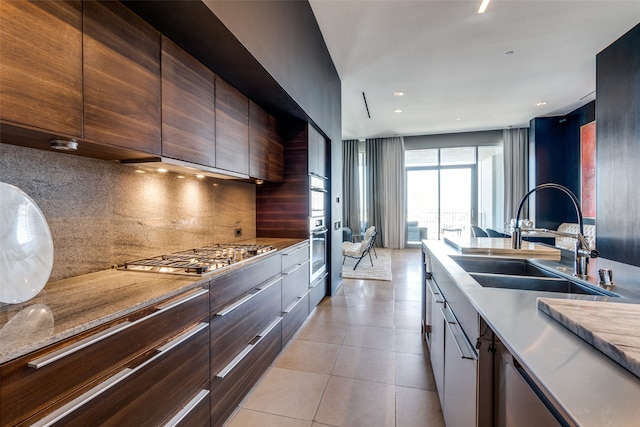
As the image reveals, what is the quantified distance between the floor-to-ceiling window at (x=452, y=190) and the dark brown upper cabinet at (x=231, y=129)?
6.49m

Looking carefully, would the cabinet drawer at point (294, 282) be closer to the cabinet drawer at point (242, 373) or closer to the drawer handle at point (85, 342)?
the cabinet drawer at point (242, 373)

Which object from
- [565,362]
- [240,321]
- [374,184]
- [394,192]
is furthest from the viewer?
[374,184]

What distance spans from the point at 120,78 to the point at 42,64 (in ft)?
0.98

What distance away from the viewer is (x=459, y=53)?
3.57m

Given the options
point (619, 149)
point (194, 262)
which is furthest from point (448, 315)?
point (619, 149)

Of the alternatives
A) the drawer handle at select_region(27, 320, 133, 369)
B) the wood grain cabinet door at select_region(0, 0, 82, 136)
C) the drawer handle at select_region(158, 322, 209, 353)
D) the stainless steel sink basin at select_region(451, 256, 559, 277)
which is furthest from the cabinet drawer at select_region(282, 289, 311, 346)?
the wood grain cabinet door at select_region(0, 0, 82, 136)

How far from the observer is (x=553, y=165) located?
6312 mm

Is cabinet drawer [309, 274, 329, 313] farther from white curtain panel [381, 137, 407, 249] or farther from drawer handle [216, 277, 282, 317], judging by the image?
white curtain panel [381, 137, 407, 249]

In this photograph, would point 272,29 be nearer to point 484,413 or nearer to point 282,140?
point 282,140

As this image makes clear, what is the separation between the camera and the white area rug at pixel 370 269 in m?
4.91

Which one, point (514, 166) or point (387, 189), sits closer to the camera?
point (514, 166)

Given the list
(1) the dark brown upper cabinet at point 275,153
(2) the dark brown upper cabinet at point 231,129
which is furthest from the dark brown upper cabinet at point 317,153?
(2) the dark brown upper cabinet at point 231,129

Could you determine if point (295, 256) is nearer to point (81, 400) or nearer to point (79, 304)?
point (79, 304)

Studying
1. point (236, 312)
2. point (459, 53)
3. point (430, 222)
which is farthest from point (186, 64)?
point (430, 222)
